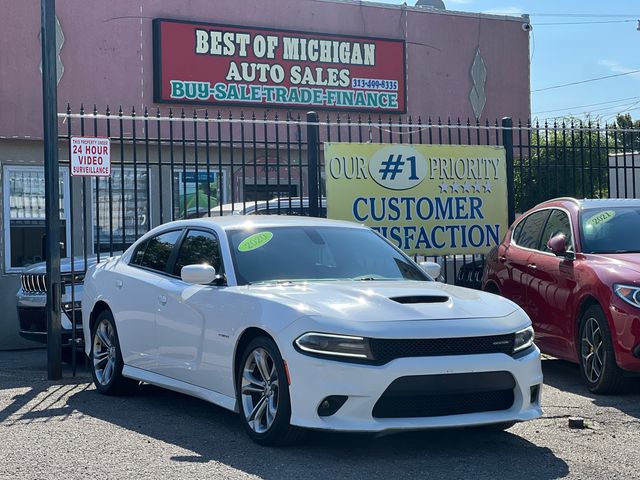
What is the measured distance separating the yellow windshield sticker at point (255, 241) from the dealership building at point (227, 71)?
231 inches

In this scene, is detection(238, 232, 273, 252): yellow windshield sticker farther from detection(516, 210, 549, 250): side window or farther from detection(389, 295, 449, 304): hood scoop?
detection(516, 210, 549, 250): side window

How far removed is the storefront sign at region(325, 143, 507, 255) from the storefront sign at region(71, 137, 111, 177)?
2.82 metres

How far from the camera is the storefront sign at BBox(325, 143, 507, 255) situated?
39.6 feet

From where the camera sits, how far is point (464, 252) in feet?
41.7

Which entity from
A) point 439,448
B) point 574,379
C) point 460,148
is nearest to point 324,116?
point 460,148

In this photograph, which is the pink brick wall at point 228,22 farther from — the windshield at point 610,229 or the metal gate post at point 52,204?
the windshield at point 610,229

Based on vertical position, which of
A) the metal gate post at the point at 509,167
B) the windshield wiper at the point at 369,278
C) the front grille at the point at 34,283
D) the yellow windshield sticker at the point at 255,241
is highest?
the metal gate post at the point at 509,167

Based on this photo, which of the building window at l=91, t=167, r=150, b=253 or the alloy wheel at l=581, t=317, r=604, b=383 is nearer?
the alloy wheel at l=581, t=317, r=604, b=383

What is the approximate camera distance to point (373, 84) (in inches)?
719

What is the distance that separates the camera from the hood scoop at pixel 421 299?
6653 mm

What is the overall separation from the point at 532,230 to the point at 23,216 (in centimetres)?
793

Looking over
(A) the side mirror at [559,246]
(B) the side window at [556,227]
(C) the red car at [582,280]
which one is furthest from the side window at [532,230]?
(A) the side mirror at [559,246]

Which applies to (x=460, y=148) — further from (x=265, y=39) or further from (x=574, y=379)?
(x=265, y=39)

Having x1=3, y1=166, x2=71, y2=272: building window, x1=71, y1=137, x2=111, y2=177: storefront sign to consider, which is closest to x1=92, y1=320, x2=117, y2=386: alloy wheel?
x1=71, y1=137, x2=111, y2=177: storefront sign
